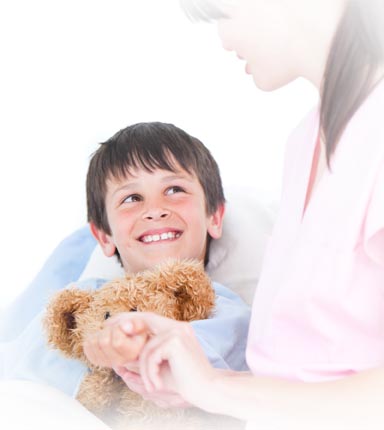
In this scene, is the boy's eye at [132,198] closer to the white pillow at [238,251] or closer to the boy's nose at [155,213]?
the boy's nose at [155,213]

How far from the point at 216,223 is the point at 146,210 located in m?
0.17

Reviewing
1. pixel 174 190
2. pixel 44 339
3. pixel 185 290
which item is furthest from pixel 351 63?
pixel 44 339

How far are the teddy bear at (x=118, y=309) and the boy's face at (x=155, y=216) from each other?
0.37ft

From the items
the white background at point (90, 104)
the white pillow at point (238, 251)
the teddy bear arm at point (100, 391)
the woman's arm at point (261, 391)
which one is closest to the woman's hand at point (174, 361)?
the woman's arm at point (261, 391)

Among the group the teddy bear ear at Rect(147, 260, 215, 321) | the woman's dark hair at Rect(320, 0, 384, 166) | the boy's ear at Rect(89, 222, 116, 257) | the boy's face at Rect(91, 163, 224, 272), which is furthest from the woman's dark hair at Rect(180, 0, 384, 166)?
the boy's ear at Rect(89, 222, 116, 257)

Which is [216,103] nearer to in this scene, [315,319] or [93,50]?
[93,50]

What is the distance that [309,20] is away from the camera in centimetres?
63

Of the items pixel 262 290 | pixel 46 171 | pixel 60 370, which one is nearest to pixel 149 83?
pixel 46 171

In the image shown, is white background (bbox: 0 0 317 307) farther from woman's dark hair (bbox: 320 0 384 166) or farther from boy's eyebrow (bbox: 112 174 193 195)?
woman's dark hair (bbox: 320 0 384 166)

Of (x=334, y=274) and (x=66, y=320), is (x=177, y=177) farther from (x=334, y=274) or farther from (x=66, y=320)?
(x=334, y=274)

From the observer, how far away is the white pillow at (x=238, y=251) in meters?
1.16

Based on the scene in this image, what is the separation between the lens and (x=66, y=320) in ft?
3.11

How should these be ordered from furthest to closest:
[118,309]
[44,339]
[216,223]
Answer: [216,223] → [44,339] → [118,309]

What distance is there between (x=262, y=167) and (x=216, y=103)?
151 millimetres
